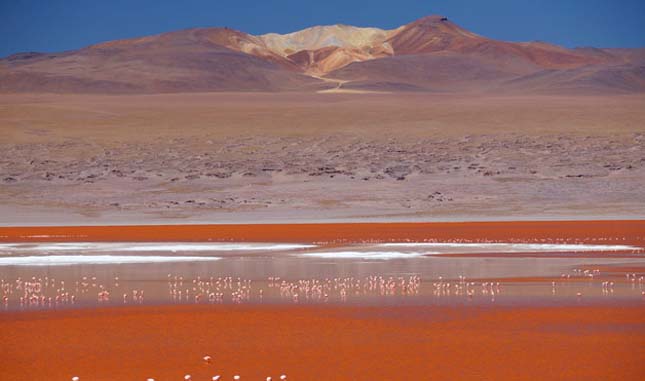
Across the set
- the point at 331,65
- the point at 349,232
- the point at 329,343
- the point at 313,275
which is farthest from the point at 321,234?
the point at 331,65

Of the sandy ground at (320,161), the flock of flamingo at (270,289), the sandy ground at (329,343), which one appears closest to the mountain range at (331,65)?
the sandy ground at (320,161)

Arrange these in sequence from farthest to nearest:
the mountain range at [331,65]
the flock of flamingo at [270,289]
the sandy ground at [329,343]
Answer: the mountain range at [331,65] < the flock of flamingo at [270,289] < the sandy ground at [329,343]

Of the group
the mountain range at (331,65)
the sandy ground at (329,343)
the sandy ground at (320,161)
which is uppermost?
the mountain range at (331,65)

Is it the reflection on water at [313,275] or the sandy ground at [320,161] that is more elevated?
the sandy ground at [320,161]

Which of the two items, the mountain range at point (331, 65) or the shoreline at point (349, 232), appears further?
the mountain range at point (331, 65)

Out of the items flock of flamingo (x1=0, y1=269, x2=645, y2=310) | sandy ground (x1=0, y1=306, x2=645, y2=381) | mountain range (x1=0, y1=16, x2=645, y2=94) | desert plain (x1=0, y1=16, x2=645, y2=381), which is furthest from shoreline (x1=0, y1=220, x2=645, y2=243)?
mountain range (x1=0, y1=16, x2=645, y2=94)

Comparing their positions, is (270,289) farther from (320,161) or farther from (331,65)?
(331,65)

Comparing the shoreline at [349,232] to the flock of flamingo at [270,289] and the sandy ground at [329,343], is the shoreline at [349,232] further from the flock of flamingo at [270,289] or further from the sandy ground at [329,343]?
the sandy ground at [329,343]
